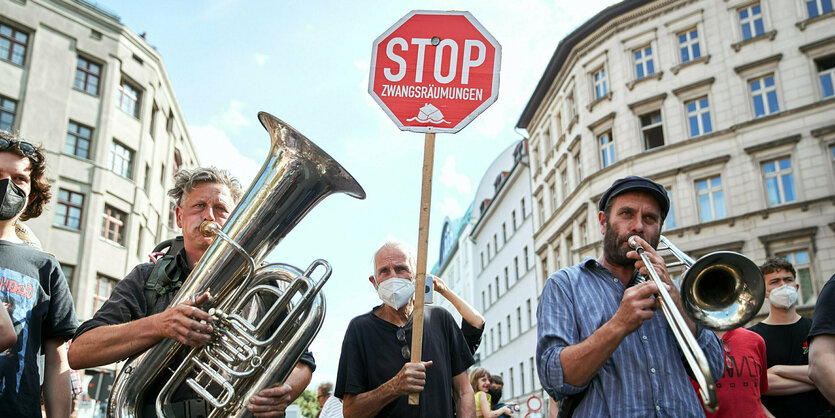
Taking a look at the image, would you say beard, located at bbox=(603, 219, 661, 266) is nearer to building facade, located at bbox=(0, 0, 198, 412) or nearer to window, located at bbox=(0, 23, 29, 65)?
building facade, located at bbox=(0, 0, 198, 412)

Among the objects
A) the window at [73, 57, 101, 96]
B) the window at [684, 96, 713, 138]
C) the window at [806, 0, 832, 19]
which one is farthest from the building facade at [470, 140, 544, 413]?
the window at [73, 57, 101, 96]

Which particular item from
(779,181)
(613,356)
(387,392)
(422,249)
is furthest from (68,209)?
(613,356)

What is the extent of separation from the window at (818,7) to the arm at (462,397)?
76.6ft

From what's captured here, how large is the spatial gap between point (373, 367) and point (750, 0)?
24606 mm

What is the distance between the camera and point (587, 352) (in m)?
2.39

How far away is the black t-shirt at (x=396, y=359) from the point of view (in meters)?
3.51

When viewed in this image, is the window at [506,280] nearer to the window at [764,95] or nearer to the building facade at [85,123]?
the window at [764,95]

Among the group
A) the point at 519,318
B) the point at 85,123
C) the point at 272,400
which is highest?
the point at 85,123

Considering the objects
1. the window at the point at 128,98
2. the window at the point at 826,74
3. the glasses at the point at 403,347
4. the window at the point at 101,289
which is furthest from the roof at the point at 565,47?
the glasses at the point at 403,347

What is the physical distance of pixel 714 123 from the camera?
2312cm

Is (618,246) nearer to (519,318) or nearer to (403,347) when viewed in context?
(403,347)

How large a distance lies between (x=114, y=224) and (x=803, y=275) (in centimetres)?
2597

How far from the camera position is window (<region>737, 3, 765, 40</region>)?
75.3ft

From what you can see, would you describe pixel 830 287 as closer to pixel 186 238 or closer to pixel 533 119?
pixel 186 238
